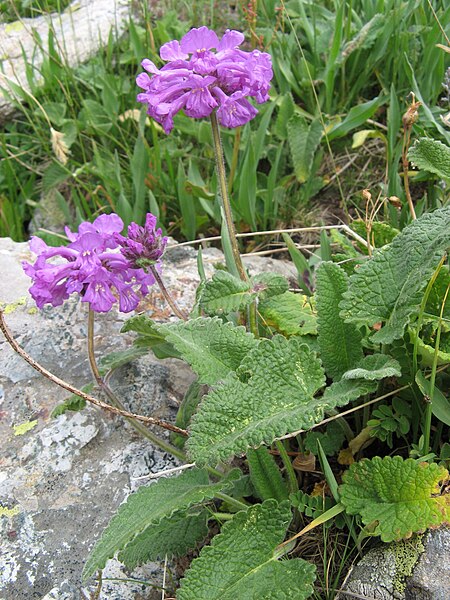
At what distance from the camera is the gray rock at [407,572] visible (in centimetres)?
156

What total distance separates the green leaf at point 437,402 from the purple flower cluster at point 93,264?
2.58ft

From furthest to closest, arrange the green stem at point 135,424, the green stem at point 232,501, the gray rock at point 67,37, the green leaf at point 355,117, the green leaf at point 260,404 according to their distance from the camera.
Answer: the gray rock at point 67,37 < the green leaf at point 355,117 < the green stem at point 135,424 < the green stem at point 232,501 < the green leaf at point 260,404

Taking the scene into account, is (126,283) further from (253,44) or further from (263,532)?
(253,44)

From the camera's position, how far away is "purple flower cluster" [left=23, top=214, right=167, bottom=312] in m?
1.93

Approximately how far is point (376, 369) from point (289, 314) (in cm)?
48

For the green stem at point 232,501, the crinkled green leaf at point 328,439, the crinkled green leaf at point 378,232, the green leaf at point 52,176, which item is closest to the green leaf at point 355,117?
the crinkled green leaf at point 378,232

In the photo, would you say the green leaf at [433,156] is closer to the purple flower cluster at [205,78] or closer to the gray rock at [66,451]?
the purple flower cluster at [205,78]

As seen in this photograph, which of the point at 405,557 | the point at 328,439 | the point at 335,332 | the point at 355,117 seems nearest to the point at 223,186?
the point at 335,332

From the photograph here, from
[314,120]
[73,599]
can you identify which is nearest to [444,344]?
[73,599]

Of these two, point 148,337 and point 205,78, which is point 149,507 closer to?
point 148,337

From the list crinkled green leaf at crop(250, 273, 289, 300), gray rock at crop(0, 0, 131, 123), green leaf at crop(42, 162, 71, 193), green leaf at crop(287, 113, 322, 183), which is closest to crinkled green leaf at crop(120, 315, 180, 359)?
crinkled green leaf at crop(250, 273, 289, 300)

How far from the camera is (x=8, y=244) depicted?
2.92 metres

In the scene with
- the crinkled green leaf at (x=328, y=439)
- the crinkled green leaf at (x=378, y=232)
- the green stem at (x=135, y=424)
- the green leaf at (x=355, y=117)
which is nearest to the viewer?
the crinkled green leaf at (x=328, y=439)

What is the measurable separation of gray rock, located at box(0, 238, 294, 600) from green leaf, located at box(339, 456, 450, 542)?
57 cm
